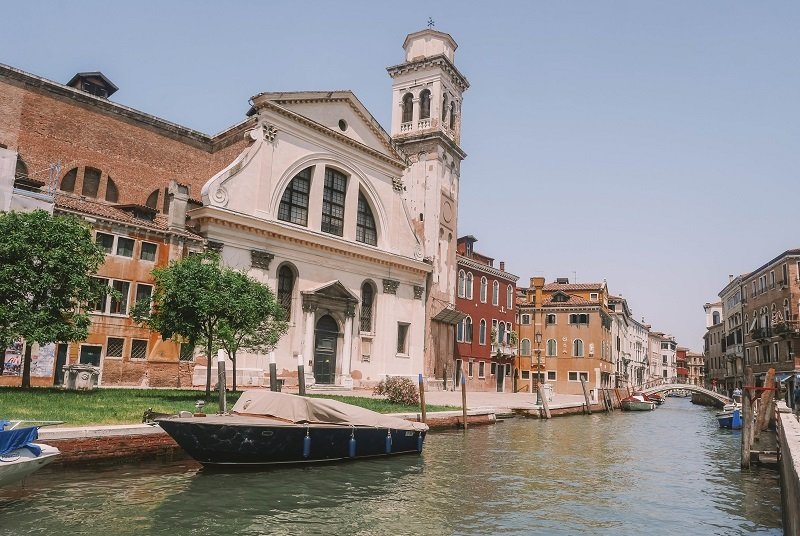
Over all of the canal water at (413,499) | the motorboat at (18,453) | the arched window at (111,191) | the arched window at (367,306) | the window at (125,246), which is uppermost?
the arched window at (111,191)

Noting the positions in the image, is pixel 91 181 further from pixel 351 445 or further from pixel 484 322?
pixel 484 322

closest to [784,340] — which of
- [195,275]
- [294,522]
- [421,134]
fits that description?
[421,134]

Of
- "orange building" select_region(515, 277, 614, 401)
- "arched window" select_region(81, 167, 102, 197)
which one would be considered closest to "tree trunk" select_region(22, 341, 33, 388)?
"arched window" select_region(81, 167, 102, 197)

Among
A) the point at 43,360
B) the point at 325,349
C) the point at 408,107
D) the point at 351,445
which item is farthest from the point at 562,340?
the point at 351,445

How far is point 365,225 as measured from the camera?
32.1m

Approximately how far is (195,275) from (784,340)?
43084mm

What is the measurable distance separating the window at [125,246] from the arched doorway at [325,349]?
8874 mm

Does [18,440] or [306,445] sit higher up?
[18,440]

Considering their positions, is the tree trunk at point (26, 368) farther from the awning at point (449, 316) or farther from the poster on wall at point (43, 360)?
the awning at point (449, 316)

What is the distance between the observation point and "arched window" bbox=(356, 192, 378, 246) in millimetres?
31703

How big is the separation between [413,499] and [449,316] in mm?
26763

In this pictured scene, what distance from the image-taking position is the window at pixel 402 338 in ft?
109

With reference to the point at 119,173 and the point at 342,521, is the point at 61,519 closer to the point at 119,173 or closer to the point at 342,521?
the point at 342,521

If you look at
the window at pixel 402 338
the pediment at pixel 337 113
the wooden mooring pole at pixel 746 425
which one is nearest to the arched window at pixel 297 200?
the pediment at pixel 337 113
